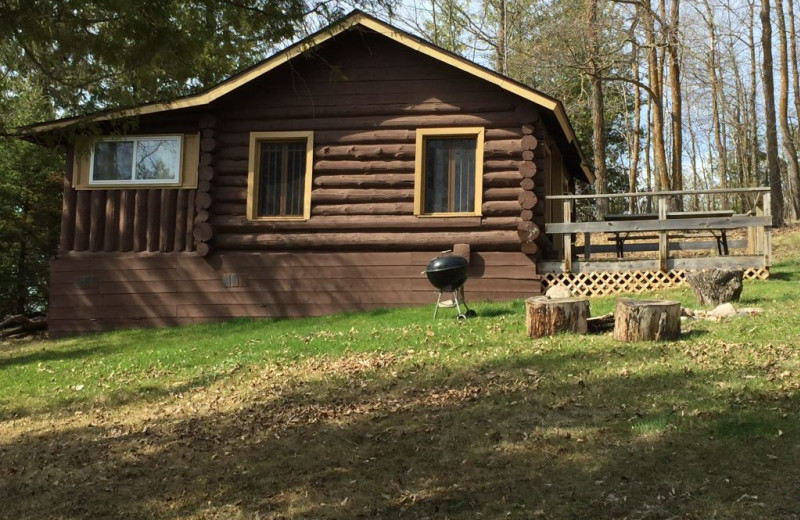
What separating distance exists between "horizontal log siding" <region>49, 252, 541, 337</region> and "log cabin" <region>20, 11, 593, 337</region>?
29 mm

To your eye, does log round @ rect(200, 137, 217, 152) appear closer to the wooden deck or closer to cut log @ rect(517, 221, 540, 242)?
cut log @ rect(517, 221, 540, 242)

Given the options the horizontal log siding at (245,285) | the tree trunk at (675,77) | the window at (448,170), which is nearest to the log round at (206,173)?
the horizontal log siding at (245,285)

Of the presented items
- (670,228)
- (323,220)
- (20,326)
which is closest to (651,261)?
(670,228)

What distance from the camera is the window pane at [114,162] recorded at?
14.5m

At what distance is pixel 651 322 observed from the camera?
8.36m

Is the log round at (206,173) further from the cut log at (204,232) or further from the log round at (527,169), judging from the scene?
the log round at (527,169)

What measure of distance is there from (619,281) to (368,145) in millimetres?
5607

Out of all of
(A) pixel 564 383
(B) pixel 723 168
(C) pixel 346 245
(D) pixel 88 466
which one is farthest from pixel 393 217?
(B) pixel 723 168

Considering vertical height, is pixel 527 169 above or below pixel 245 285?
above

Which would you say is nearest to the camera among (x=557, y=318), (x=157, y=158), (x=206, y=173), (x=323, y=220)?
(x=557, y=318)

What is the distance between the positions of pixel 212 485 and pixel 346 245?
341 inches

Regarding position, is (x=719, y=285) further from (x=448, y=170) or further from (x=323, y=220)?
(x=323, y=220)

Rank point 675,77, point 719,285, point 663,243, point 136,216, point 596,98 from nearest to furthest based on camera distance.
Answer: point 719,285 → point 663,243 → point 136,216 → point 596,98 → point 675,77

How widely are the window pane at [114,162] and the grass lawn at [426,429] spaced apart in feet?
18.3
